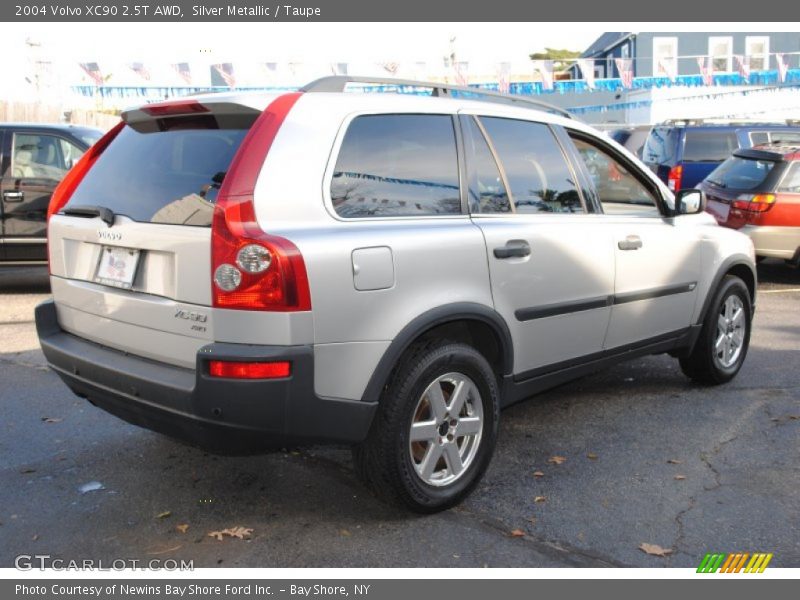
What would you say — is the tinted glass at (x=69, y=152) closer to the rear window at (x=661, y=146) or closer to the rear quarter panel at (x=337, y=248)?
the rear quarter panel at (x=337, y=248)

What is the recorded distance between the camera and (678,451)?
4.42 m

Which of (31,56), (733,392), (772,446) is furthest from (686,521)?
(31,56)

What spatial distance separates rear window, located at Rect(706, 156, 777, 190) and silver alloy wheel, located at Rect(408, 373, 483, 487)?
716 cm

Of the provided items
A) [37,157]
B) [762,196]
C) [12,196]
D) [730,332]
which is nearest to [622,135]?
[762,196]

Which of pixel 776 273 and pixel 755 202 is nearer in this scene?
pixel 755 202

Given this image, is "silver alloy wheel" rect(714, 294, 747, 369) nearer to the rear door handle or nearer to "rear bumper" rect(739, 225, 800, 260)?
the rear door handle

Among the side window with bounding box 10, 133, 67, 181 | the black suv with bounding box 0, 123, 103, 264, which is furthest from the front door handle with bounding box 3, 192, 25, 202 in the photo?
the side window with bounding box 10, 133, 67, 181

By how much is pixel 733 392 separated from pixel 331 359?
11.5 ft

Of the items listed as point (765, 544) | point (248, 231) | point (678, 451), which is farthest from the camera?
point (678, 451)

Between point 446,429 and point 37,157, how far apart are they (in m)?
7.09

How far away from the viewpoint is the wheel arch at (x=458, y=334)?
326cm

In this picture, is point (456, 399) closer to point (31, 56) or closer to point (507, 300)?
point (507, 300)

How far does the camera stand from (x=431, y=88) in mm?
3965

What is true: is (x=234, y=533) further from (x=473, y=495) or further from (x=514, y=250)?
(x=514, y=250)
